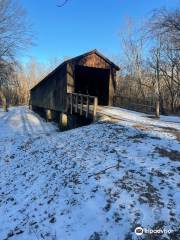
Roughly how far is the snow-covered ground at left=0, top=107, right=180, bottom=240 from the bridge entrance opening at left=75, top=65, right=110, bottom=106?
10974 mm

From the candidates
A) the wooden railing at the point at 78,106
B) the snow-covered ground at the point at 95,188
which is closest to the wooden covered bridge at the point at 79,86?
the wooden railing at the point at 78,106

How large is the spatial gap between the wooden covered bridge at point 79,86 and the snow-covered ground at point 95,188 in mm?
4790

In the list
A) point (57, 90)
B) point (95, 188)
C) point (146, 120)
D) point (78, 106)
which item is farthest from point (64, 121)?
point (95, 188)

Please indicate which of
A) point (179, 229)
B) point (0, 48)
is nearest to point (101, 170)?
point (179, 229)

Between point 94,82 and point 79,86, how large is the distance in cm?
147

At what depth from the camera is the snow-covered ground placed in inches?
198

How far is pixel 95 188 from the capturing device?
20.2ft

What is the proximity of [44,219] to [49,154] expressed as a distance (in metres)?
4.01

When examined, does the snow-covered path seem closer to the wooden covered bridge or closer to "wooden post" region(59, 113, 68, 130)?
the wooden covered bridge

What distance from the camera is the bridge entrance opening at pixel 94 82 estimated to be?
20859mm

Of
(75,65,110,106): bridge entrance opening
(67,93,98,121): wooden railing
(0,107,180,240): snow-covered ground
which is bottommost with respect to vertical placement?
(0,107,180,240): snow-covered ground

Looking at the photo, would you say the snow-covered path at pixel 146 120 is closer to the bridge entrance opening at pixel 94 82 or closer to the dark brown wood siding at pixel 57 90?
the dark brown wood siding at pixel 57 90

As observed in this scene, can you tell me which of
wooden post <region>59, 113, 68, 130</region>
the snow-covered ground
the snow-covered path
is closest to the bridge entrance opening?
wooden post <region>59, 113, 68, 130</region>

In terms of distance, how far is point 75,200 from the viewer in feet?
19.5
